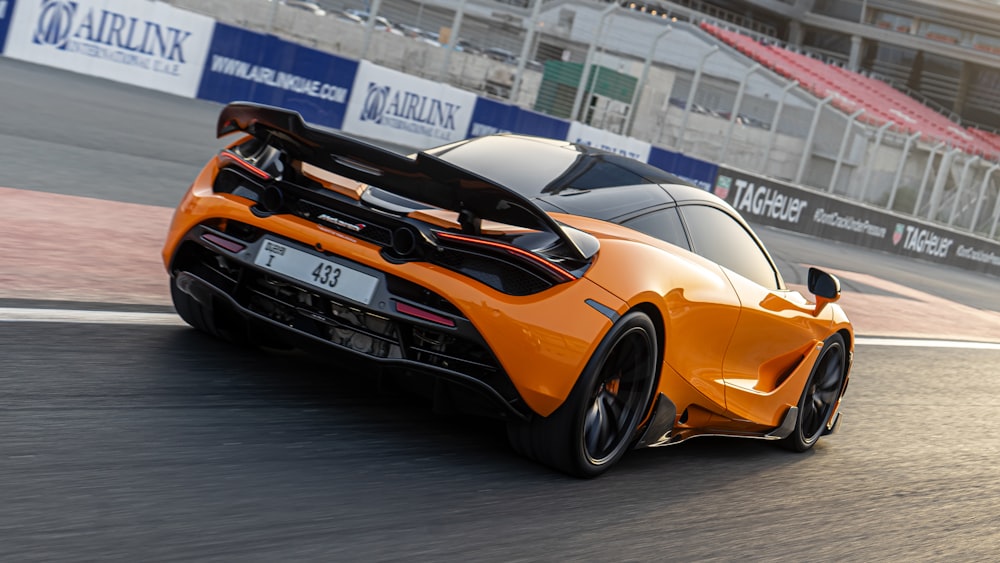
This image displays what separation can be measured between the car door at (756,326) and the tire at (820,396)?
20 cm

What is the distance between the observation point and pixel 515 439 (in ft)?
14.6

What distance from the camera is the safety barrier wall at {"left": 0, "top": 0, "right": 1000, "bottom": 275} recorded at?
17.5 metres

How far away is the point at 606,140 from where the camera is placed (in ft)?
86.1

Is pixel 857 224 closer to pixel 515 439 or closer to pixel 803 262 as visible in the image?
pixel 803 262

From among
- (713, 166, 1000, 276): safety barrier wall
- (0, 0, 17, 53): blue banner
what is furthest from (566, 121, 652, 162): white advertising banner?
(0, 0, 17, 53): blue banner

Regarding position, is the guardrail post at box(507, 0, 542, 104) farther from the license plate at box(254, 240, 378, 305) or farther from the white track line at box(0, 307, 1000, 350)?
the license plate at box(254, 240, 378, 305)

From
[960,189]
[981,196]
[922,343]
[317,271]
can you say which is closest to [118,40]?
[922,343]

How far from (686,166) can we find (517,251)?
24.3 metres

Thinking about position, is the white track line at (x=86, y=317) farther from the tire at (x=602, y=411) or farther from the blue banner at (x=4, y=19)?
the blue banner at (x=4, y=19)

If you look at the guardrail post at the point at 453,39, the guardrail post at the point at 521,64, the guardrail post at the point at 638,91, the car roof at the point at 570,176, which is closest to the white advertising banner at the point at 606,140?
the guardrail post at the point at 638,91

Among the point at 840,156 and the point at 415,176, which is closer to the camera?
the point at 415,176

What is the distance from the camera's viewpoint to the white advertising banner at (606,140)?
2519 cm

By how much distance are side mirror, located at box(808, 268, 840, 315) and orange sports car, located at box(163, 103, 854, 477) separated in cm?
97

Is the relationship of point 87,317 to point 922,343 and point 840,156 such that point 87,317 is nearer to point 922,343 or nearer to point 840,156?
point 922,343
